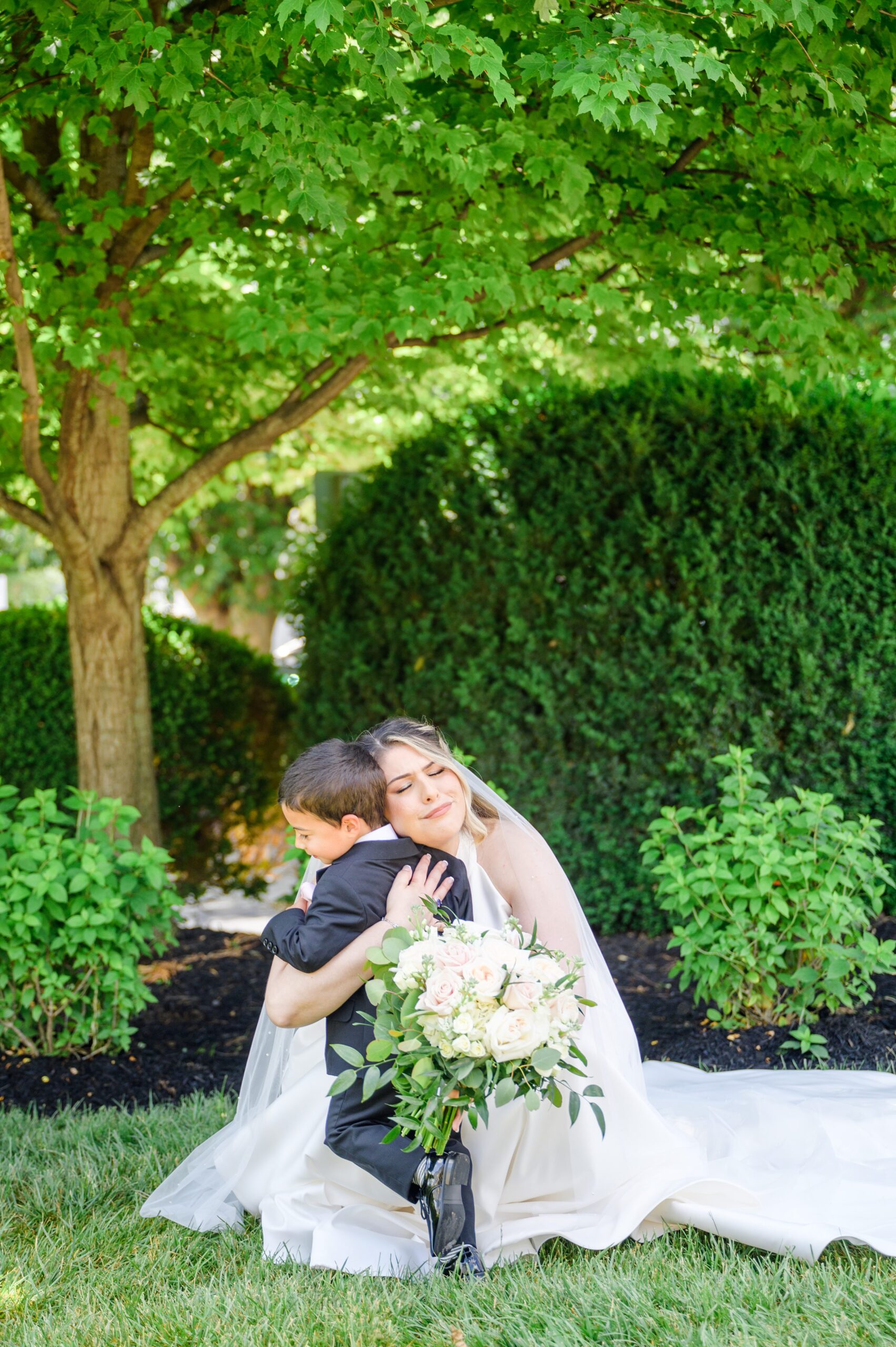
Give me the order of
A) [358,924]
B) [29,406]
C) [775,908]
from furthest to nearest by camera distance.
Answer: [29,406] → [775,908] → [358,924]

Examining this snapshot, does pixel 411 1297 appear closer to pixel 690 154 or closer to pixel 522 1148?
pixel 522 1148

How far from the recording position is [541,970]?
264cm

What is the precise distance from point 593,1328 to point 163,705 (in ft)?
19.1

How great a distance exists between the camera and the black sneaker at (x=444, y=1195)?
2795mm

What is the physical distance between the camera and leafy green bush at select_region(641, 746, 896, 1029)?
14.4 feet

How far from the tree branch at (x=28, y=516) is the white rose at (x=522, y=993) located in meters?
4.45

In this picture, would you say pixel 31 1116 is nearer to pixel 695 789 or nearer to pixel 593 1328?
pixel 593 1328

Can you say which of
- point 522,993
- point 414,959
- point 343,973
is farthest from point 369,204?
point 522,993

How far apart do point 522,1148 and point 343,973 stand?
2.43 feet

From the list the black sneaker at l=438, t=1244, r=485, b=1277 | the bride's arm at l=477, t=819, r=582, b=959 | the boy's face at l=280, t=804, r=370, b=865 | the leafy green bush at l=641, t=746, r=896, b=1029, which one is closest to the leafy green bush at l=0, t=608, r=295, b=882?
the leafy green bush at l=641, t=746, r=896, b=1029

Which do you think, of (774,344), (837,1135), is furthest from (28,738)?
(837,1135)

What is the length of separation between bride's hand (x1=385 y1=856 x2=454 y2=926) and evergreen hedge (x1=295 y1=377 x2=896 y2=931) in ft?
10.4

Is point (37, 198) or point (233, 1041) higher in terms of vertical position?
point (37, 198)

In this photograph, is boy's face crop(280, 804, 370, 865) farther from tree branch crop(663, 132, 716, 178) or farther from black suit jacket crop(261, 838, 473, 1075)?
tree branch crop(663, 132, 716, 178)
